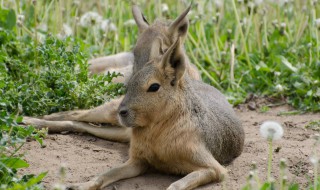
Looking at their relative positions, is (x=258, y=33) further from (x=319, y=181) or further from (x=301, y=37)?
(x=319, y=181)

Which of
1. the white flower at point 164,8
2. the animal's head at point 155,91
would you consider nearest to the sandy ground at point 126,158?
the animal's head at point 155,91

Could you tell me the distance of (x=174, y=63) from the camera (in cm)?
554

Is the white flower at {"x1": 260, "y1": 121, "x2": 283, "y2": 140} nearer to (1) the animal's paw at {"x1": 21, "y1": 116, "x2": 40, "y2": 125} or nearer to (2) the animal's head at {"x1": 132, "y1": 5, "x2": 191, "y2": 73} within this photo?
(2) the animal's head at {"x1": 132, "y1": 5, "x2": 191, "y2": 73}

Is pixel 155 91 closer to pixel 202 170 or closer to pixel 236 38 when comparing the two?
pixel 202 170

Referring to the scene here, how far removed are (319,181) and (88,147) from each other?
210 centimetres

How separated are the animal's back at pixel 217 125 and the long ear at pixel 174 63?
0.88 feet

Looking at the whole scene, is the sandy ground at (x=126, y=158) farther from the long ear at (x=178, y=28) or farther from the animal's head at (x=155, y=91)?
the long ear at (x=178, y=28)

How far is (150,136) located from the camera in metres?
5.51

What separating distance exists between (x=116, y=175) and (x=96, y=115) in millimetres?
1359

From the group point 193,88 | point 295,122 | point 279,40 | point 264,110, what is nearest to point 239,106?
point 264,110

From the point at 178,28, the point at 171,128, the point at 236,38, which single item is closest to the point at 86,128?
the point at 178,28

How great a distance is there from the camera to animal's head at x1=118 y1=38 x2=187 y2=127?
5.36 metres

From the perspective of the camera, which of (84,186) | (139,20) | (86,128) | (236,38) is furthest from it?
(236,38)

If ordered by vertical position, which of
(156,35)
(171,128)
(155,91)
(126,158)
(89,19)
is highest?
(156,35)
